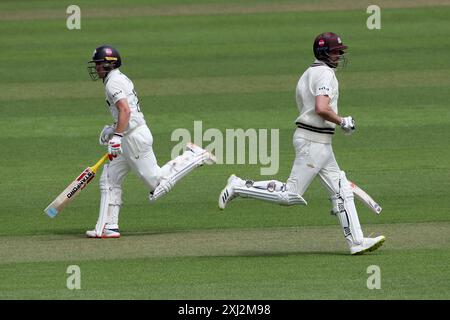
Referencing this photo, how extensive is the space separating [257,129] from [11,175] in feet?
12.7

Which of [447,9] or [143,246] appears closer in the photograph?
[143,246]

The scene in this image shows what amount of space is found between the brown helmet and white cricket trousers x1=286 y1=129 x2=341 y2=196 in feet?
2.26

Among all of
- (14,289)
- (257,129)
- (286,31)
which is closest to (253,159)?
(257,129)

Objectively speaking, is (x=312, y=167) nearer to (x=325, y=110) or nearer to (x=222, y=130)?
(x=325, y=110)

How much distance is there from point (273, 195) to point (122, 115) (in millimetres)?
1688

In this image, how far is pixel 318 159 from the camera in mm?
10453

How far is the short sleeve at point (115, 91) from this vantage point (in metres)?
11.4

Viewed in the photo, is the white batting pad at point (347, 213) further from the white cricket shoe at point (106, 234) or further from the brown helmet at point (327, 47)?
the white cricket shoe at point (106, 234)

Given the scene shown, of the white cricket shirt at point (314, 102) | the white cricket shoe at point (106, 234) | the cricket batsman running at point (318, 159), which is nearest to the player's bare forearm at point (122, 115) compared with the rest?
the white cricket shoe at point (106, 234)

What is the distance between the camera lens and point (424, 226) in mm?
11539

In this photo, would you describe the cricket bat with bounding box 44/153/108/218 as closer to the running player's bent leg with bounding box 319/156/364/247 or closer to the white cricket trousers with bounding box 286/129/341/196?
the white cricket trousers with bounding box 286/129/341/196

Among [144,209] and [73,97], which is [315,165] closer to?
[144,209]

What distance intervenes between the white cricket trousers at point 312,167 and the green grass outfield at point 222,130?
0.56 meters

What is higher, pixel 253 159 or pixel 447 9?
pixel 447 9
